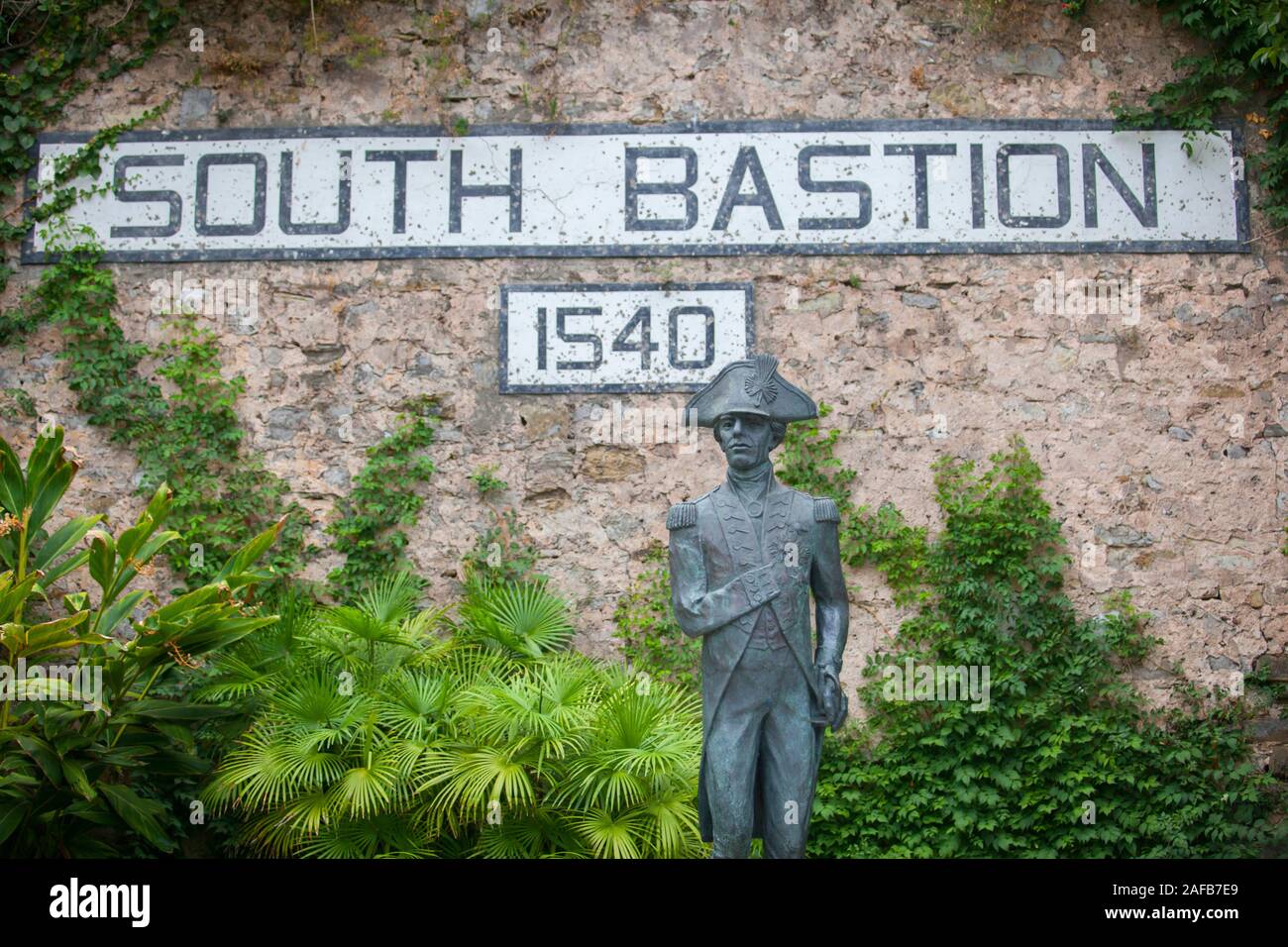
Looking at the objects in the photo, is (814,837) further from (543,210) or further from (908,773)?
(543,210)

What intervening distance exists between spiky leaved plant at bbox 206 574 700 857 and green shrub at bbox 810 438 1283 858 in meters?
1.54

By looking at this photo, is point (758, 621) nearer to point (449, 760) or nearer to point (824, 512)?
point (824, 512)

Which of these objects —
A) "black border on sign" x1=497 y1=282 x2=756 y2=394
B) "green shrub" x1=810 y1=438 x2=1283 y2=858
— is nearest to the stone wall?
"black border on sign" x1=497 y1=282 x2=756 y2=394

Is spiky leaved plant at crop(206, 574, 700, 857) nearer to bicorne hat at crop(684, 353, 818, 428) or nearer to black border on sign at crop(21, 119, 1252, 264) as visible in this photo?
bicorne hat at crop(684, 353, 818, 428)

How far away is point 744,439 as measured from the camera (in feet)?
17.1

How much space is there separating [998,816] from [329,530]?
13.7ft

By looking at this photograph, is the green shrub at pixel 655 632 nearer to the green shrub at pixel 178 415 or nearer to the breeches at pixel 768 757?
the green shrub at pixel 178 415

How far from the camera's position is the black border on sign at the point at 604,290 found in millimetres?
8305

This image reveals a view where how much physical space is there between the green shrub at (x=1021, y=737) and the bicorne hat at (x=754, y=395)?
3.02 meters

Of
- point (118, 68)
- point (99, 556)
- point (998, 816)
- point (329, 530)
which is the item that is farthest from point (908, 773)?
point (118, 68)

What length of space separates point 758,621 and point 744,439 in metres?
0.69

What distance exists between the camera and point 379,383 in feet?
27.5

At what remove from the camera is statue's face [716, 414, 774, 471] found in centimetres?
520

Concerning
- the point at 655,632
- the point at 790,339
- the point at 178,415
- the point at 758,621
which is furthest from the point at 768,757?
the point at 178,415
